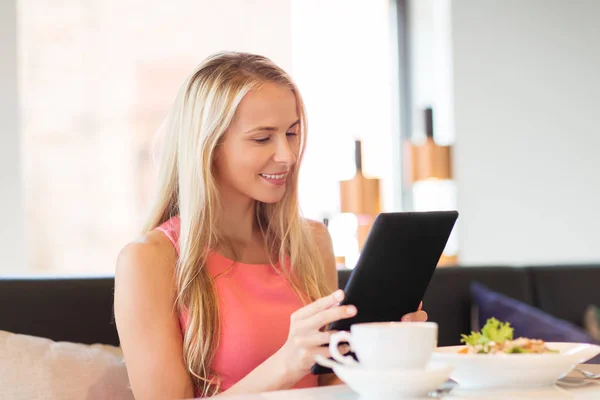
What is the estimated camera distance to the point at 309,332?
123 centimetres

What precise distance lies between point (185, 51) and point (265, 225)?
2265 millimetres

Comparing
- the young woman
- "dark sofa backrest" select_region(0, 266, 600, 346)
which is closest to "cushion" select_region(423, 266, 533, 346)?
"dark sofa backrest" select_region(0, 266, 600, 346)

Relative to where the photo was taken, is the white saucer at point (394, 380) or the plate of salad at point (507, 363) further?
the plate of salad at point (507, 363)

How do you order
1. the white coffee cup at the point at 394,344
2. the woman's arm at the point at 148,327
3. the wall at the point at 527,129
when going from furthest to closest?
1. the wall at the point at 527,129
2. the woman's arm at the point at 148,327
3. the white coffee cup at the point at 394,344

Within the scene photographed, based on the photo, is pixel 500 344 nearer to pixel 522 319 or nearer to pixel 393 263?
pixel 393 263

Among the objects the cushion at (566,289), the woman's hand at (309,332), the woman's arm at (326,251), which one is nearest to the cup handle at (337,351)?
the woman's hand at (309,332)

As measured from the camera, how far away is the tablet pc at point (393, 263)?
1196mm

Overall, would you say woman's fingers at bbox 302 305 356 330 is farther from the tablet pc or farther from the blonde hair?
the blonde hair

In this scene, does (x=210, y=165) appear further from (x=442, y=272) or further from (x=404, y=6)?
(x=404, y=6)

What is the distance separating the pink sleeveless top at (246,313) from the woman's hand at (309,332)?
1.17ft

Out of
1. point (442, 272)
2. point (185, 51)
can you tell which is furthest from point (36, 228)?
point (442, 272)

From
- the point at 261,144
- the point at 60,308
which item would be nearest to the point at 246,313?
the point at 261,144

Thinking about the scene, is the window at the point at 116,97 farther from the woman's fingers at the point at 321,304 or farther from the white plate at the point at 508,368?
the white plate at the point at 508,368

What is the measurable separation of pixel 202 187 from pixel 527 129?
115 inches
